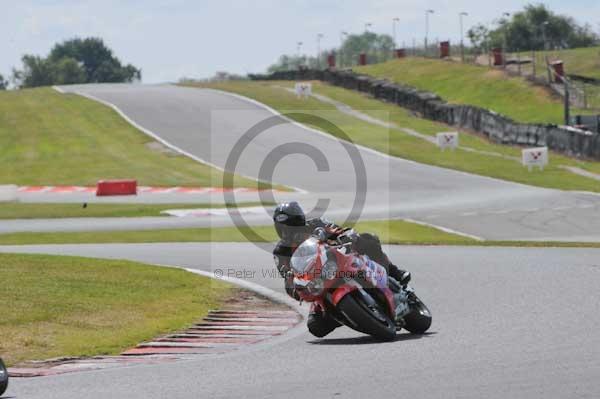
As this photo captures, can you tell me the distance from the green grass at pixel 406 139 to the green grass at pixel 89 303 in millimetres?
25479

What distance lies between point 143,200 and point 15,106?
3658 cm

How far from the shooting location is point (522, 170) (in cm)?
4734

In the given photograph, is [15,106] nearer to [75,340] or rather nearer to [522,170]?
[522,170]

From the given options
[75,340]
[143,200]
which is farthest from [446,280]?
[143,200]

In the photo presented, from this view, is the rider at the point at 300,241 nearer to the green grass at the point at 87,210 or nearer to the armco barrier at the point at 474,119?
the green grass at the point at 87,210

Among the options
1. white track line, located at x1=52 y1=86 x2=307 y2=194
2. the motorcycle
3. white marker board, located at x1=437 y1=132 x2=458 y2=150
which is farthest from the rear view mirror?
white marker board, located at x1=437 y1=132 x2=458 y2=150

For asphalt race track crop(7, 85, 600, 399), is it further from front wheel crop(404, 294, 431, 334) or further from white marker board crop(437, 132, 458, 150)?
white marker board crop(437, 132, 458, 150)

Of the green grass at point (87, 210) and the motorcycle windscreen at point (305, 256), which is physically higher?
the motorcycle windscreen at point (305, 256)

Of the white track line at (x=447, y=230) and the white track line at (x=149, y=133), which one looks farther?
the white track line at (x=149, y=133)

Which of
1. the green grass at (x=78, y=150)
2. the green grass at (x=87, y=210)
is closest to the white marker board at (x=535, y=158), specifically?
the green grass at (x=78, y=150)

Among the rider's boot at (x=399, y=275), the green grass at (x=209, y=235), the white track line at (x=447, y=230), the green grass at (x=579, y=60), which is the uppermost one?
the green grass at (x=579, y=60)

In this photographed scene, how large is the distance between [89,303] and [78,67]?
526 ft

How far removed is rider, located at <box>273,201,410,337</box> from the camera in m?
12.7

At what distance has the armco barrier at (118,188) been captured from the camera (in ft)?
135
